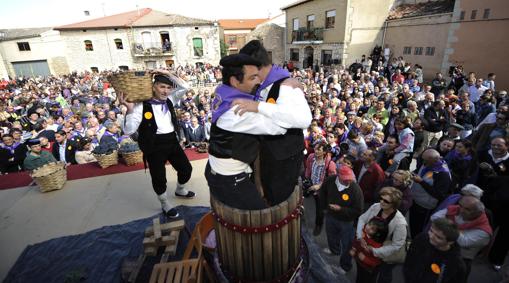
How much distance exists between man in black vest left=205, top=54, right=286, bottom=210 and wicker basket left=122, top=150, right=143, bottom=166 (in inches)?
141

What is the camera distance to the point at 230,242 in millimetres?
2238

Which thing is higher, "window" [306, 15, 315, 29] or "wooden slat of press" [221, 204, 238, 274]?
"window" [306, 15, 315, 29]

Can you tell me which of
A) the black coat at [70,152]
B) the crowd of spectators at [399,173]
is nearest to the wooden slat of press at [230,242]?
the crowd of spectators at [399,173]

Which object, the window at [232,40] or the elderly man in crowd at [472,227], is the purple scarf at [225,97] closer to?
the elderly man in crowd at [472,227]

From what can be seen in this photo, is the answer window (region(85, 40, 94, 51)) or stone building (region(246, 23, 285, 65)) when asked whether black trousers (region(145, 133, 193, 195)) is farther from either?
window (region(85, 40, 94, 51))

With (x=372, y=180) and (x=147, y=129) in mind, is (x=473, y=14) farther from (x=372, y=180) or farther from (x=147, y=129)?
(x=147, y=129)

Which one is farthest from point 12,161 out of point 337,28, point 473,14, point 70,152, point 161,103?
point 337,28

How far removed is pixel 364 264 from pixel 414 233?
1.37 metres

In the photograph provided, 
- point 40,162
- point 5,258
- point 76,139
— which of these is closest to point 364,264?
point 5,258

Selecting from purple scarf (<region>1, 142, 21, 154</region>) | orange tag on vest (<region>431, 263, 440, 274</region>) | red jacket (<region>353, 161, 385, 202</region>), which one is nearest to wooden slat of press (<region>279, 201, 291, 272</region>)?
orange tag on vest (<region>431, 263, 440, 274</region>)

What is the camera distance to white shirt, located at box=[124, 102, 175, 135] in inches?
120

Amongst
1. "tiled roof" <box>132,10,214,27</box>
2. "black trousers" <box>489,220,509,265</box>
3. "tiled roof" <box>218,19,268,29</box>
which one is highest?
"tiled roof" <box>218,19,268,29</box>

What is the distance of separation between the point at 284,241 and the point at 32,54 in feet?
122

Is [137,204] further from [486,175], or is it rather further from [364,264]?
[486,175]
